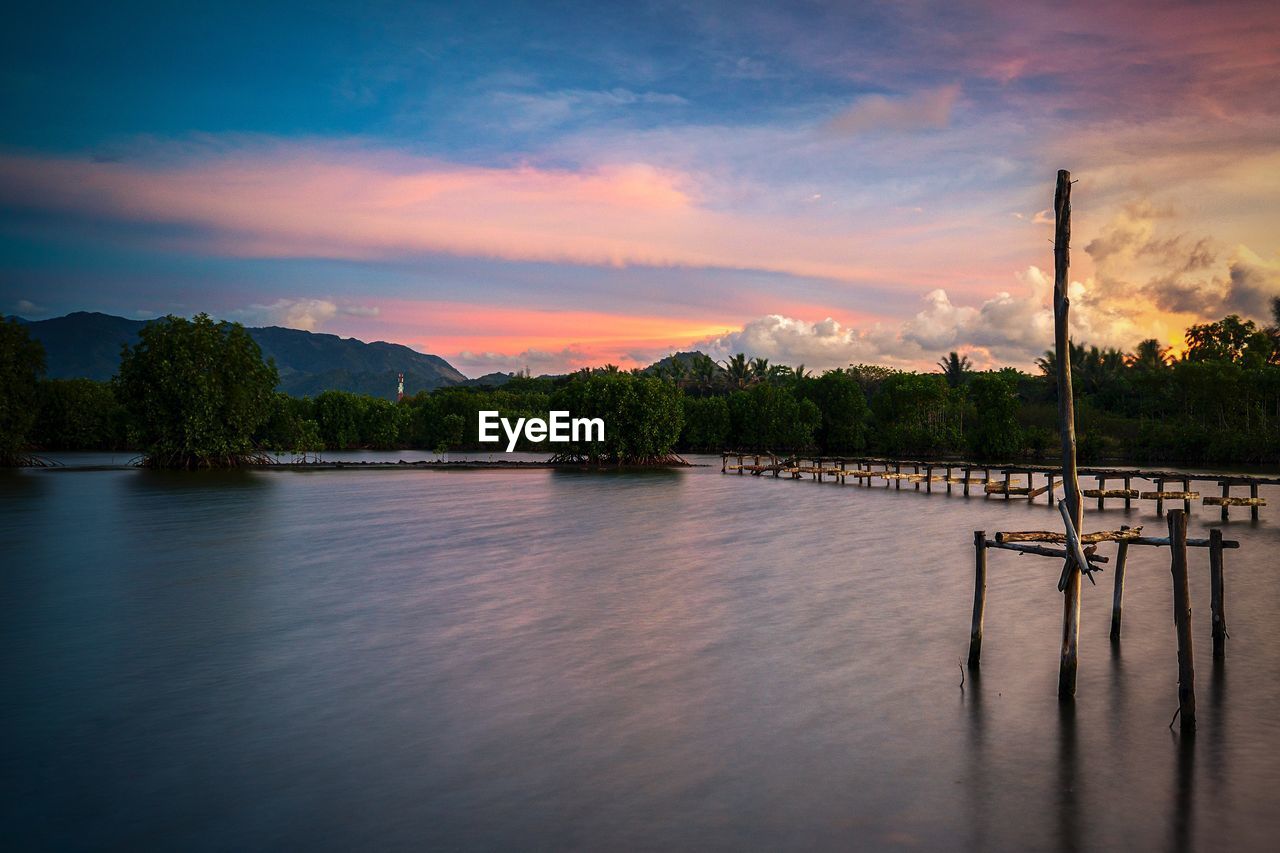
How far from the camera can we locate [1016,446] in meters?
67.7

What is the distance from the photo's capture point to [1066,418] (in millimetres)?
11102

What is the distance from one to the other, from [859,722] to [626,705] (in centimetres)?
270

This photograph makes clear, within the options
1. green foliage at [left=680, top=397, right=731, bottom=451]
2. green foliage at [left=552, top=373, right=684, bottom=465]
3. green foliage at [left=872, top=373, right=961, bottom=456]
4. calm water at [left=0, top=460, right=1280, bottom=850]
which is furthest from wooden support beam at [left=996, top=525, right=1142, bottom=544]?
green foliage at [left=680, top=397, right=731, bottom=451]

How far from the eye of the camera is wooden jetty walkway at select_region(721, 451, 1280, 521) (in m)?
29.8

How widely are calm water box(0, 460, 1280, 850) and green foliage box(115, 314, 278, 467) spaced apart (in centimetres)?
3839

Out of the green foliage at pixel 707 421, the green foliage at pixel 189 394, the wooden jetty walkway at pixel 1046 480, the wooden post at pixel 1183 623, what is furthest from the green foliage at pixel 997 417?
the wooden post at pixel 1183 623

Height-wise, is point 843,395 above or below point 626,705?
above

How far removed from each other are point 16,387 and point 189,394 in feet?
38.9

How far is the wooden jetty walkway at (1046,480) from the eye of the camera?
1172 inches

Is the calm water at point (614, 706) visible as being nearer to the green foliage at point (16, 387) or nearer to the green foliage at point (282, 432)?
the green foliage at point (16, 387)

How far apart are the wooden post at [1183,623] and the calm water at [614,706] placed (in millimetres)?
305

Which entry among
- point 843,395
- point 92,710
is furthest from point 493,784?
point 843,395

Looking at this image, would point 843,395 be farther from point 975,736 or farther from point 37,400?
point 975,736

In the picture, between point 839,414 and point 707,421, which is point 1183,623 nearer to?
point 839,414
